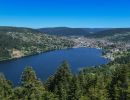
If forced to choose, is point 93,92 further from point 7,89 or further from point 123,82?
point 7,89

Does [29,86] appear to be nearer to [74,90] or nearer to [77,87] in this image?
[74,90]

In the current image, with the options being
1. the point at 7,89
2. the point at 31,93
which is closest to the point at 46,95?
the point at 31,93

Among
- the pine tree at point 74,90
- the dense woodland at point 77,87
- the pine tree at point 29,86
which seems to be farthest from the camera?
the pine tree at point 74,90

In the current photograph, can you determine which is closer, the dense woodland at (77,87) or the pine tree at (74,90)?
the dense woodland at (77,87)

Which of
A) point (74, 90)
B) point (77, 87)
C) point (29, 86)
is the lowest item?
point (74, 90)

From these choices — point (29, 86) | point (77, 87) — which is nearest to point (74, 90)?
point (77, 87)

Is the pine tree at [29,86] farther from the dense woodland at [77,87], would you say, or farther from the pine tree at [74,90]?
the pine tree at [74,90]

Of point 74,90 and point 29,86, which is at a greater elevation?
point 29,86

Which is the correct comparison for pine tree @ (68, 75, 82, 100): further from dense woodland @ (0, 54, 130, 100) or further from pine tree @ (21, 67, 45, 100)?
pine tree @ (21, 67, 45, 100)

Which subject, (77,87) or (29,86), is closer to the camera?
(29,86)

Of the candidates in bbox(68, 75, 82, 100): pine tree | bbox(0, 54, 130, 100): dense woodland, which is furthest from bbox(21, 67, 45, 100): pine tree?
bbox(68, 75, 82, 100): pine tree

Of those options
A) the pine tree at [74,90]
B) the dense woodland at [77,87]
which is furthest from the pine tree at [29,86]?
the pine tree at [74,90]
